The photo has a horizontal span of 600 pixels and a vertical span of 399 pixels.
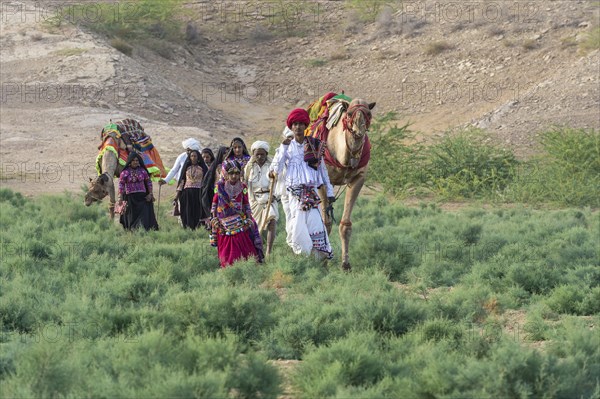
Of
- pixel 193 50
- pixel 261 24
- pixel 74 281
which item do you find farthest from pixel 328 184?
pixel 261 24

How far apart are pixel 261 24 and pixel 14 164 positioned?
16.7 metres

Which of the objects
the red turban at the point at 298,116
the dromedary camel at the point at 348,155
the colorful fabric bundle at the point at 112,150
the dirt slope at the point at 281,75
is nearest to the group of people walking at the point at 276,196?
the red turban at the point at 298,116

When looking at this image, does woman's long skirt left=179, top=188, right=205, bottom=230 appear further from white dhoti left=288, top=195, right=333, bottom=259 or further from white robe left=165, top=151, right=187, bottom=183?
white dhoti left=288, top=195, right=333, bottom=259

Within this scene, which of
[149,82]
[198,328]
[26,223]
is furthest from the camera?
[149,82]

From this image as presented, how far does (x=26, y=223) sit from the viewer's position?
1542cm

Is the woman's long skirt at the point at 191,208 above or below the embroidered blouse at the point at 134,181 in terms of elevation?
below

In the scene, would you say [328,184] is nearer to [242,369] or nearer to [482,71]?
[242,369]

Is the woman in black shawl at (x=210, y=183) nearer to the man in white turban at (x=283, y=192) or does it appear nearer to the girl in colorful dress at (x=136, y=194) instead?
the man in white turban at (x=283, y=192)

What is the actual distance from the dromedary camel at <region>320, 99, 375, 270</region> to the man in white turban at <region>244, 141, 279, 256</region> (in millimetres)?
643

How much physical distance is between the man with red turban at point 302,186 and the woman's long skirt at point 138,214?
3.18m

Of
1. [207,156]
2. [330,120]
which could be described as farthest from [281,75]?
[330,120]

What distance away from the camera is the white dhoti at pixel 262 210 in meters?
12.7

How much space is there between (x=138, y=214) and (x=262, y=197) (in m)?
2.49

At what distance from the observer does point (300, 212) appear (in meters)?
11.9
